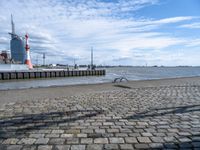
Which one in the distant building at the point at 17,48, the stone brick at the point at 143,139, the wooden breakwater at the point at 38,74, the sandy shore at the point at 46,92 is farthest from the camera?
the distant building at the point at 17,48

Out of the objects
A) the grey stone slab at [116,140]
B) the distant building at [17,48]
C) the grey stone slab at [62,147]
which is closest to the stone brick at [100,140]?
the grey stone slab at [116,140]

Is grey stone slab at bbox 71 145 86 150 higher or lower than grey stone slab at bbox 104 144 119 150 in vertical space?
lower

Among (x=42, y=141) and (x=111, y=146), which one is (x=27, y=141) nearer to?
(x=42, y=141)

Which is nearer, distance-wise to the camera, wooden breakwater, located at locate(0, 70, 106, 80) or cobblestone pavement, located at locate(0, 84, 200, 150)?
cobblestone pavement, located at locate(0, 84, 200, 150)

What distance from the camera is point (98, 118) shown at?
4930 millimetres

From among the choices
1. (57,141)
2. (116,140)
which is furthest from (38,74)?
(116,140)

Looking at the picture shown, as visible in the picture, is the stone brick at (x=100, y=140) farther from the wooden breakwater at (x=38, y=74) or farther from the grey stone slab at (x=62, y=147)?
the wooden breakwater at (x=38, y=74)

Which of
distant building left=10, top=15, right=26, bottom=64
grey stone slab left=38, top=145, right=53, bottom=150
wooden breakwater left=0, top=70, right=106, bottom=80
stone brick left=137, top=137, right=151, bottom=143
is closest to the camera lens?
grey stone slab left=38, top=145, right=53, bottom=150

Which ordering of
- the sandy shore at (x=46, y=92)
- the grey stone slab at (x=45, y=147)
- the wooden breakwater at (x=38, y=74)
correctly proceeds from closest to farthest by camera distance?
the grey stone slab at (x=45, y=147) → the sandy shore at (x=46, y=92) → the wooden breakwater at (x=38, y=74)

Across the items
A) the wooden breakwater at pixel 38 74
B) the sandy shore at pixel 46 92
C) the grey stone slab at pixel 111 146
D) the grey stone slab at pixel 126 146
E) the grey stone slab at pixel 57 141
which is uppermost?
the grey stone slab at pixel 126 146

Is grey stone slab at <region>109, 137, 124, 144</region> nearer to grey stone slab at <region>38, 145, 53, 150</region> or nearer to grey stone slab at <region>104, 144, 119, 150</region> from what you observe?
grey stone slab at <region>104, 144, 119, 150</region>

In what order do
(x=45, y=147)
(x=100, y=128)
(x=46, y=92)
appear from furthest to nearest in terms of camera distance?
(x=46, y=92) < (x=100, y=128) < (x=45, y=147)

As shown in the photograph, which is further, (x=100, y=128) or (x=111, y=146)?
(x=100, y=128)

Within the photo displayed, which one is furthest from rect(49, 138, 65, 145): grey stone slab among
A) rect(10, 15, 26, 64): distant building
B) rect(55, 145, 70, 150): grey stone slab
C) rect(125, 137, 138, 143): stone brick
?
rect(10, 15, 26, 64): distant building
